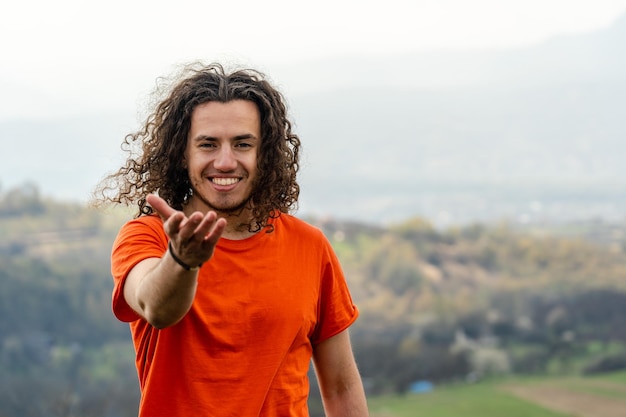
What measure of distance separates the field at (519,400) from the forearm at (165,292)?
142 ft

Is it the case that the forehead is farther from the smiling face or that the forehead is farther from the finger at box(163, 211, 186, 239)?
the finger at box(163, 211, 186, 239)

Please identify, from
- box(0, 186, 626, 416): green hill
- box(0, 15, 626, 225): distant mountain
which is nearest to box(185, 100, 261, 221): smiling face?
box(0, 186, 626, 416): green hill

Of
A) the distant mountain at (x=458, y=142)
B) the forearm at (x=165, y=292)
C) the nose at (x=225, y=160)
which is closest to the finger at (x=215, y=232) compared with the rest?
the forearm at (x=165, y=292)

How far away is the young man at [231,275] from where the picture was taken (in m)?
2.85

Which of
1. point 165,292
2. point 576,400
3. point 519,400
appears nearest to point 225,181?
point 165,292

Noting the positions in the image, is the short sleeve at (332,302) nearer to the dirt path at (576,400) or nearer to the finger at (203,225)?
the finger at (203,225)

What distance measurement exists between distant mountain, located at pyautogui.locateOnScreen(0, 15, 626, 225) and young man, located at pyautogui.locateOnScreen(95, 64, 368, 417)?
8330 centimetres

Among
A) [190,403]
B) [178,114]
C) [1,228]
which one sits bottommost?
[1,228]

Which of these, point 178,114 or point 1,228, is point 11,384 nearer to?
point 1,228

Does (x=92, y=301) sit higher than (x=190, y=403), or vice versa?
(x=190, y=403)

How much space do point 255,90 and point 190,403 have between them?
1.05m

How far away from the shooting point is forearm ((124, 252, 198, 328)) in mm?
2449

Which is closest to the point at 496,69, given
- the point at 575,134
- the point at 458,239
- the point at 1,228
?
the point at 575,134

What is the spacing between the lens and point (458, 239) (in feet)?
209
